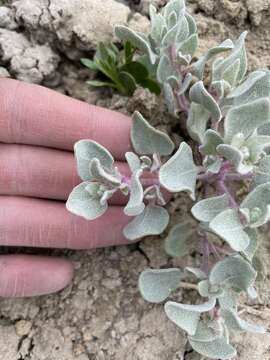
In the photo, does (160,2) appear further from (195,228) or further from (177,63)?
(195,228)

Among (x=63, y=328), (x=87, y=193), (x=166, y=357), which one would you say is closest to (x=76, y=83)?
(x=87, y=193)

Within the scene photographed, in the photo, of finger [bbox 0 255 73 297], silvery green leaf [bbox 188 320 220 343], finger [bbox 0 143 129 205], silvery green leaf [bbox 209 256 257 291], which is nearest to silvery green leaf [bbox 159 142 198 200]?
silvery green leaf [bbox 209 256 257 291]

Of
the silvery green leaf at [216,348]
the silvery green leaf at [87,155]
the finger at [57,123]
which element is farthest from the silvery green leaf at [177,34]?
the silvery green leaf at [216,348]

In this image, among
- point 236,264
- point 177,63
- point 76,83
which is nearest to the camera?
point 236,264

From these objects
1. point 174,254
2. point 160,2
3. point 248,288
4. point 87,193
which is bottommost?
point 174,254

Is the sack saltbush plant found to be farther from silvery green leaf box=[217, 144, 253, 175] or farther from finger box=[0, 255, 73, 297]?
finger box=[0, 255, 73, 297]

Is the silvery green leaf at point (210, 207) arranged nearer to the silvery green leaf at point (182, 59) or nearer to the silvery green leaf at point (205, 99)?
the silvery green leaf at point (205, 99)

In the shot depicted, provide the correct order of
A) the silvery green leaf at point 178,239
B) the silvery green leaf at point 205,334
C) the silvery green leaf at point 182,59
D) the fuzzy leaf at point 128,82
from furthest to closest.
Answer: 1. the fuzzy leaf at point 128,82
2. the silvery green leaf at point 178,239
3. the silvery green leaf at point 182,59
4. the silvery green leaf at point 205,334
